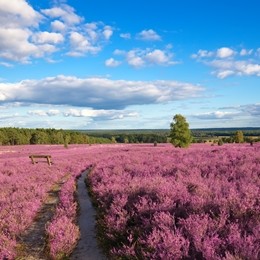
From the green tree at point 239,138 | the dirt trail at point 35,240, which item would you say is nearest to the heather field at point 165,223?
the dirt trail at point 35,240

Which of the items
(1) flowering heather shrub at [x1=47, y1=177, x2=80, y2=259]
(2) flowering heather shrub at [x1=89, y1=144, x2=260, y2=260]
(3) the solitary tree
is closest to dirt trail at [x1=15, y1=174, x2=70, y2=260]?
(1) flowering heather shrub at [x1=47, y1=177, x2=80, y2=259]

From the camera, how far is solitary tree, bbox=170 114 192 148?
175 ft

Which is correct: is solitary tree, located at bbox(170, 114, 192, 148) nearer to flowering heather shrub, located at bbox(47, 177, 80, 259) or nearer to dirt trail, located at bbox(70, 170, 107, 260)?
dirt trail, located at bbox(70, 170, 107, 260)

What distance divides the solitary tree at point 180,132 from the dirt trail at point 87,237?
4080 centimetres

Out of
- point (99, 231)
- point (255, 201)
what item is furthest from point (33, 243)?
point (255, 201)

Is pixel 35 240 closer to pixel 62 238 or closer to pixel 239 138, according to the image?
pixel 62 238

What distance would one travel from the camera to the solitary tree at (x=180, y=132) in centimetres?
5325

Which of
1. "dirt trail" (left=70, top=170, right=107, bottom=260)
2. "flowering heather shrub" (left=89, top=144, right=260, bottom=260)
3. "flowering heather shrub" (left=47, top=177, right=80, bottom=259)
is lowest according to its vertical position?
"dirt trail" (left=70, top=170, right=107, bottom=260)

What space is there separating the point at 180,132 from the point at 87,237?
45456mm

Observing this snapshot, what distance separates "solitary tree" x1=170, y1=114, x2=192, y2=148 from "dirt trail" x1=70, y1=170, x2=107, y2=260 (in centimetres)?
4080

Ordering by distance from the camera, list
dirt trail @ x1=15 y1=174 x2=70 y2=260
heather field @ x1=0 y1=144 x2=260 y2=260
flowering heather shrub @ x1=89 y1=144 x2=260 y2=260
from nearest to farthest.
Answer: flowering heather shrub @ x1=89 y1=144 x2=260 y2=260
heather field @ x1=0 y1=144 x2=260 y2=260
dirt trail @ x1=15 y1=174 x2=70 y2=260

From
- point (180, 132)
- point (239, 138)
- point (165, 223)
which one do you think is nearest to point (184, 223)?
point (165, 223)

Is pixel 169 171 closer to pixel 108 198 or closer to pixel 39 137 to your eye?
pixel 108 198

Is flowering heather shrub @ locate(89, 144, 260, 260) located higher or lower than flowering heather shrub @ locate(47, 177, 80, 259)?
higher
